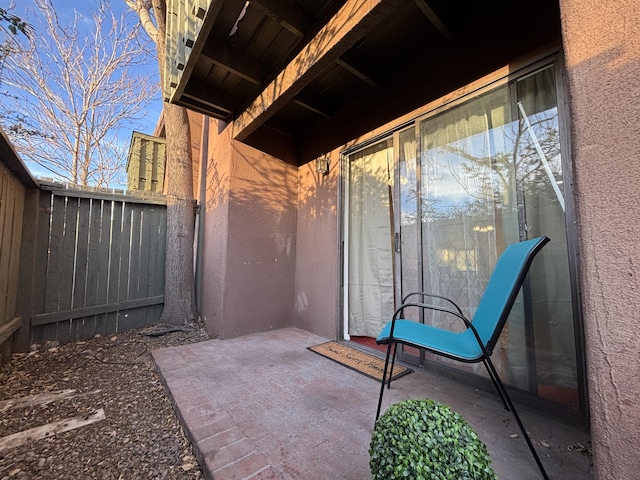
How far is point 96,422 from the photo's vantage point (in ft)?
5.52

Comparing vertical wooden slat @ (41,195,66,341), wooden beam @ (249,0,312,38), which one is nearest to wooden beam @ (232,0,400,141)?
wooden beam @ (249,0,312,38)

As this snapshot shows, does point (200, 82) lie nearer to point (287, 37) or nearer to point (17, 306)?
point (287, 37)

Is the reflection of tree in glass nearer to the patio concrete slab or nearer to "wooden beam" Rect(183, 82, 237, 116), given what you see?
the patio concrete slab

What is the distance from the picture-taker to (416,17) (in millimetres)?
2090

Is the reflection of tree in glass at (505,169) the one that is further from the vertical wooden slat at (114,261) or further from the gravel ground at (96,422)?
the vertical wooden slat at (114,261)

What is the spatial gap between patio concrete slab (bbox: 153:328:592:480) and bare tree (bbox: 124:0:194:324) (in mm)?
1039

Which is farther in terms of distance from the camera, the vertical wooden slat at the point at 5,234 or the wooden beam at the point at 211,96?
the wooden beam at the point at 211,96

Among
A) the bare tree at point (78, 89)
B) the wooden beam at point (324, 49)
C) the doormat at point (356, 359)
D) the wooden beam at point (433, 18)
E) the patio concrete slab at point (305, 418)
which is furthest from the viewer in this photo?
the bare tree at point (78, 89)

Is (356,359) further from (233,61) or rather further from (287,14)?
(233,61)

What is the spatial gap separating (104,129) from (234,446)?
31.2ft

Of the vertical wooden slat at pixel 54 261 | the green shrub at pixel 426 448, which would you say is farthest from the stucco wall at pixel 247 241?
the green shrub at pixel 426 448

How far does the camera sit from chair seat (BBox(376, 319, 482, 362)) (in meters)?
1.32

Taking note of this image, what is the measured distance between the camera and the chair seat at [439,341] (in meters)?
1.32

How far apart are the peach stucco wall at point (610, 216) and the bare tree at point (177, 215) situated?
3.82 metres
